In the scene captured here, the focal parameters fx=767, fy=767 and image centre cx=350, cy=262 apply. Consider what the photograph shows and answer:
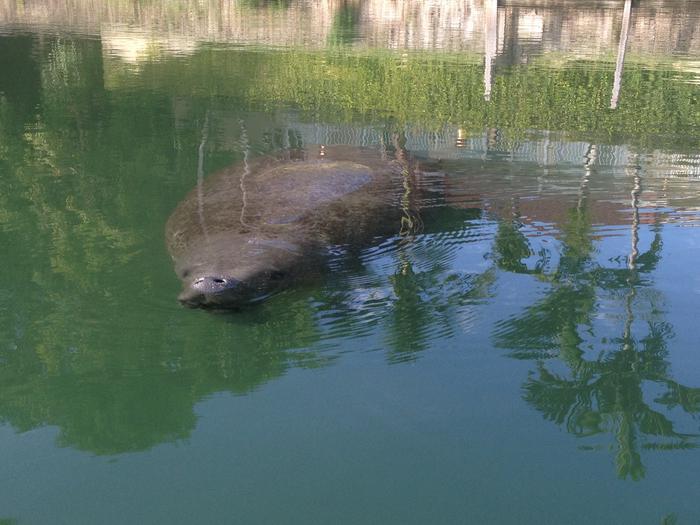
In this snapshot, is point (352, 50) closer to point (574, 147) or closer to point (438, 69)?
point (438, 69)

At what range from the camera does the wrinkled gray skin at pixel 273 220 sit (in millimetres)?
5000

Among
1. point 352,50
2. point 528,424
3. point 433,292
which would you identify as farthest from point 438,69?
point 528,424

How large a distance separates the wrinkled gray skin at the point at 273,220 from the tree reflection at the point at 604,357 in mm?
1280

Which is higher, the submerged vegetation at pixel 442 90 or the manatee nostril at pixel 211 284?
the submerged vegetation at pixel 442 90

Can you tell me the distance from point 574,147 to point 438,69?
7.02m

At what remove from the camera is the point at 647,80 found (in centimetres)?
1416

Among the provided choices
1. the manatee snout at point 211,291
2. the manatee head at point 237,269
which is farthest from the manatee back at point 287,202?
the manatee snout at point 211,291

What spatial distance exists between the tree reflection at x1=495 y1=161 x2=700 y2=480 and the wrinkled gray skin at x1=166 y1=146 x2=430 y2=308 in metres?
1.28

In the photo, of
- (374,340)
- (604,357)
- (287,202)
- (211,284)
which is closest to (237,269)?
(211,284)

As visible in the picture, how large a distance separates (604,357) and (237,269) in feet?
7.64

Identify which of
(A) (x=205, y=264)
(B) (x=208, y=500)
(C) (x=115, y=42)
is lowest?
(B) (x=208, y=500)

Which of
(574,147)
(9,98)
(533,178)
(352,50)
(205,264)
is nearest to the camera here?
(205,264)

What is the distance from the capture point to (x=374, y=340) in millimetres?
4578

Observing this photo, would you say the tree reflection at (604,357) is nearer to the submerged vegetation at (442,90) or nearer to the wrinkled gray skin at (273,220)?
the wrinkled gray skin at (273,220)
